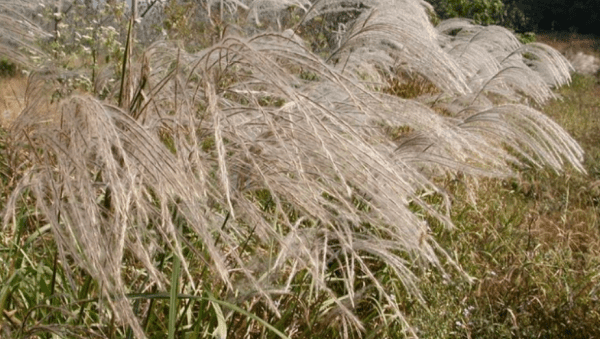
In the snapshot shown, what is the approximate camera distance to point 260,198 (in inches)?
112

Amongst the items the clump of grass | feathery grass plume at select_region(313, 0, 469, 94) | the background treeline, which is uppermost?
feathery grass plume at select_region(313, 0, 469, 94)

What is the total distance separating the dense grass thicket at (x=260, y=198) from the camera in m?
1.05

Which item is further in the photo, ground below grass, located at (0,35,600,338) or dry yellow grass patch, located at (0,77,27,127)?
dry yellow grass patch, located at (0,77,27,127)

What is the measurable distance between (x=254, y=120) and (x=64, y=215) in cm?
60

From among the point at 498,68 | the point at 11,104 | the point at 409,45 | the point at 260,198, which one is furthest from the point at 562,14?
the point at 409,45

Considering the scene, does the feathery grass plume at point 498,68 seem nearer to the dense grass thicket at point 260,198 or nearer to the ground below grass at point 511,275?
the dense grass thicket at point 260,198

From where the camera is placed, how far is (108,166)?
866 mm

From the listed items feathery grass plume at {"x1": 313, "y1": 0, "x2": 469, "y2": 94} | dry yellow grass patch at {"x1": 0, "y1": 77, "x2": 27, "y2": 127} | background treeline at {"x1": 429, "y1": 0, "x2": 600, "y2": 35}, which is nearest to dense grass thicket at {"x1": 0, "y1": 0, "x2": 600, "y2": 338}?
feathery grass plume at {"x1": 313, "y1": 0, "x2": 469, "y2": 94}

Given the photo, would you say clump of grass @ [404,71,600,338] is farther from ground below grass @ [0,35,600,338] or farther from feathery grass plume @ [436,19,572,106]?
feathery grass plume @ [436,19,572,106]

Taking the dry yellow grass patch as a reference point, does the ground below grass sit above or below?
below

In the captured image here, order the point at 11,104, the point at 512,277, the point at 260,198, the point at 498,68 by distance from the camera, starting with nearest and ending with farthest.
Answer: the point at 260,198 → the point at 512,277 → the point at 11,104 → the point at 498,68

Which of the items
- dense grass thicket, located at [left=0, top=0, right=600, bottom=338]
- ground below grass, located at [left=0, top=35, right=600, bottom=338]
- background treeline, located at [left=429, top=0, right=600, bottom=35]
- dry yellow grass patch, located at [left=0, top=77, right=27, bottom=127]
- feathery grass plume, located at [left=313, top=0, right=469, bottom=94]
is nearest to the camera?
dense grass thicket, located at [left=0, top=0, right=600, bottom=338]

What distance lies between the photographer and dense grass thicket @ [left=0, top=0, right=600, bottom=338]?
1046 mm

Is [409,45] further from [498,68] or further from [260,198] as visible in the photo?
[498,68]
